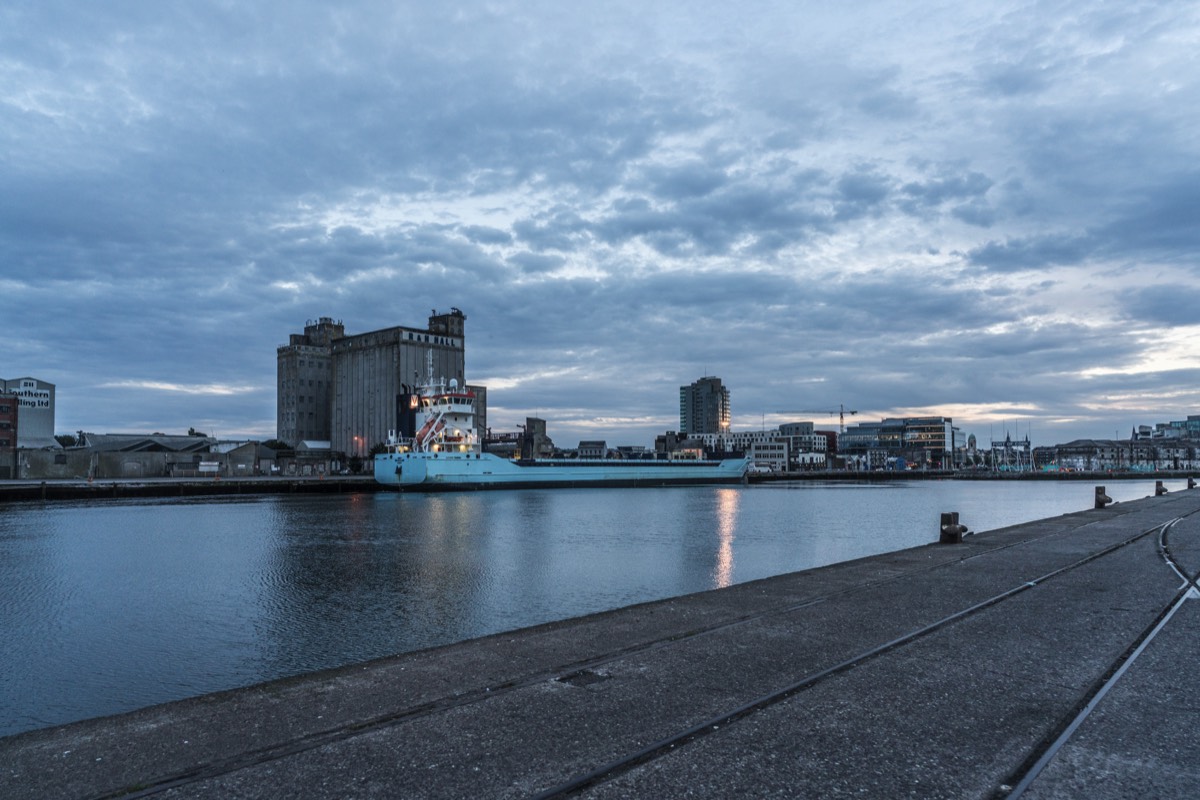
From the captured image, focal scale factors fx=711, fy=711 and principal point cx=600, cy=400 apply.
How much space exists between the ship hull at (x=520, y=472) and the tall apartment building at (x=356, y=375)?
30.6 m

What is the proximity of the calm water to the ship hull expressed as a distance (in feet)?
82.9

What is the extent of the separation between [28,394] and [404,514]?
10902 centimetres

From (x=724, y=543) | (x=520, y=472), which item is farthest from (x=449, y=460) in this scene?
(x=724, y=543)

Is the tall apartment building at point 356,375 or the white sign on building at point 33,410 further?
the tall apartment building at point 356,375

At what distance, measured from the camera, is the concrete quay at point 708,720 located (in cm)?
518

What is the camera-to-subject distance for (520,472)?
273ft

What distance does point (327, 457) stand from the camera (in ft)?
389

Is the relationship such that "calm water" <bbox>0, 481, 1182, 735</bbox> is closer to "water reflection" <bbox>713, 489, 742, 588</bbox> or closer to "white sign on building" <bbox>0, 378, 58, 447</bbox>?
"water reflection" <bbox>713, 489, 742, 588</bbox>

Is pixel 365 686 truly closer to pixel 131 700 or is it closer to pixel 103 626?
pixel 131 700

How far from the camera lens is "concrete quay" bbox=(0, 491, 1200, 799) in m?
5.18

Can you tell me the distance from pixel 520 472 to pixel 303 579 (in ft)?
201

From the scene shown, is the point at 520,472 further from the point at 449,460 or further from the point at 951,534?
the point at 951,534

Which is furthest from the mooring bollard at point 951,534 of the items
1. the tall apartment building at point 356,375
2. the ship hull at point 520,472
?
the tall apartment building at point 356,375

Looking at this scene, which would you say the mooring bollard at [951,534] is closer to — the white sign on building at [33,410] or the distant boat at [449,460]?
the distant boat at [449,460]
